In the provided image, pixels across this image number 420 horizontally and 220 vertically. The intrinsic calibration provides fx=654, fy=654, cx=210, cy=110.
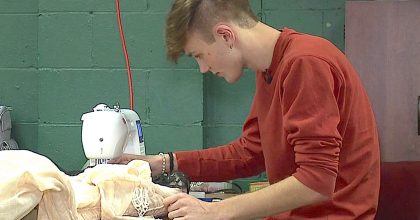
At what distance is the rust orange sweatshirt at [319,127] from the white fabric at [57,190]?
0.35m

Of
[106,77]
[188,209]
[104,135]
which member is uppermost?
[106,77]

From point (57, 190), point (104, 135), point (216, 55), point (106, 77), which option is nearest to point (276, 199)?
point (216, 55)

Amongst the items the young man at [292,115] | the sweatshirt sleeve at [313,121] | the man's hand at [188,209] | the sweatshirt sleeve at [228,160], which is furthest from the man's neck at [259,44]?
the man's hand at [188,209]

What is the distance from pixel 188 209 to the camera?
128 centimetres

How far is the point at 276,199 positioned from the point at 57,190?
1.67 feet

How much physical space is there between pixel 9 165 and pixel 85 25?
151cm

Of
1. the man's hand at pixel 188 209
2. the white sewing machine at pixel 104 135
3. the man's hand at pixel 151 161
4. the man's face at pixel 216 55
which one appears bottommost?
the man's hand at pixel 188 209

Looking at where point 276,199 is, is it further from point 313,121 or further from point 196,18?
point 196,18

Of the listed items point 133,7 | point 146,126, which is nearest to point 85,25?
point 133,7

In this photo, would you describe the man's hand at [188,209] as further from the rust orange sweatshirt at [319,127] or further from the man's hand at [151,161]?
the man's hand at [151,161]

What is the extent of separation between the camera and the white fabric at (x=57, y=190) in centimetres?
97

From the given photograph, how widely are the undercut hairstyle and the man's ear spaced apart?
0.01 metres

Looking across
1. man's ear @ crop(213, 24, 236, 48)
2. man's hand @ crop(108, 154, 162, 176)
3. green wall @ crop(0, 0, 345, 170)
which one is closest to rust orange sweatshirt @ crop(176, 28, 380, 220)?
man's ear @ crop(213, 24, 236, 48)

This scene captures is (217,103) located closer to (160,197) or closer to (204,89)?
(204,89)
